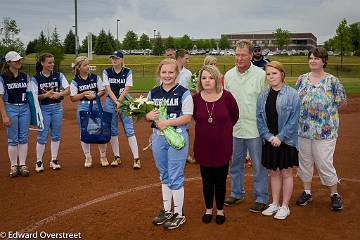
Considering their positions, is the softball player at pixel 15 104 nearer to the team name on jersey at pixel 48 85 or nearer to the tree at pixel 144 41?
the team name on jersey at pixel 48 85

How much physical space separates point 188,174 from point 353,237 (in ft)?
10.9

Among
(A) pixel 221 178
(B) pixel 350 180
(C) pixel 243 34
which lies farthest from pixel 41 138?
(C) pixel 243 34

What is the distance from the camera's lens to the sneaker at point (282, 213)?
520 cm

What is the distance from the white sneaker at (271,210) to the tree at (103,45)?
73.6 meters

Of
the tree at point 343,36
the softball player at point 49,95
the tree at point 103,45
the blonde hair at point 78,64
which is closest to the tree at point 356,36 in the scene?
the tree at point 343,36

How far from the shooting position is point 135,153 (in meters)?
7.82

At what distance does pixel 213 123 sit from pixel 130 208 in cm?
181

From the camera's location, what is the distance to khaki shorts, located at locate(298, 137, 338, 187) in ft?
17.7

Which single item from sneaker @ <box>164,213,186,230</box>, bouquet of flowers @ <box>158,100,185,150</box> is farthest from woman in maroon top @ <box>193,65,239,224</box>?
sneaker @ <box>164,213,186,230</box>

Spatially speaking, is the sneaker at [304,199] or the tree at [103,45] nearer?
the sneaker at [304,199]

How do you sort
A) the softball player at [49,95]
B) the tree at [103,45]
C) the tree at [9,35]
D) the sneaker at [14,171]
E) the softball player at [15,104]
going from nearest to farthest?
the softball player at [15,104] < the sneaker at [14,171] < the softball player at [49,95] < the tree at [9,35] < the tree at [103,45]

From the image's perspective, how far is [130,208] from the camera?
18.4 feet

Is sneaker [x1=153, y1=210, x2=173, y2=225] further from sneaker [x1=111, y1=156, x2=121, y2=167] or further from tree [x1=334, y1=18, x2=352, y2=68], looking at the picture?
tree [x1=334, y1=18, x2=352, y2=68]

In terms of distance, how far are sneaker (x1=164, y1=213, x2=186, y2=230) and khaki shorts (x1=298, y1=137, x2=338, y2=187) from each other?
6.31 feet
